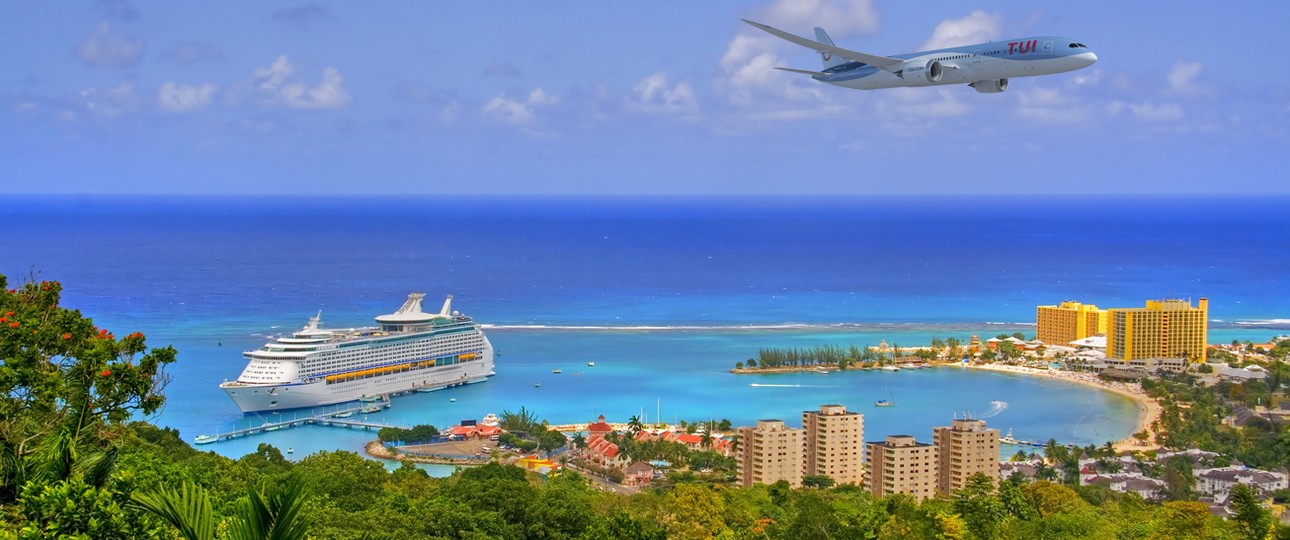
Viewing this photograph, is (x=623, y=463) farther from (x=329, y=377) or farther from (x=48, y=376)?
(x=48, y=376)

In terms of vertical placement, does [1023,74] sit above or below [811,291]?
above

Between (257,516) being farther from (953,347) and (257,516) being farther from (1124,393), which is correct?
(953,347)

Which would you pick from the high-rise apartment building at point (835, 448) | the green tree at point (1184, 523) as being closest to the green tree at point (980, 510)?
the green tree at point (1184, 523)

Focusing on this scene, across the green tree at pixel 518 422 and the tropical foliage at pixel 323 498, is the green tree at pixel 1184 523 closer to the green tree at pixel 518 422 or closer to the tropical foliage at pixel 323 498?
the tropical foliage at pixel 323 498

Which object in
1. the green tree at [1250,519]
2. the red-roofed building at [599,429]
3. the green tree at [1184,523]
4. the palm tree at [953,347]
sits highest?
the green tree at [1250,519]

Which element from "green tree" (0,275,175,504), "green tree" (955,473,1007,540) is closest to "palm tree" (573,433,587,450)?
"green tree" (955,473,1007,540)

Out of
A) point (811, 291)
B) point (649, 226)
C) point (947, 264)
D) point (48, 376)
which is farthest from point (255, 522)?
point (649, 226)

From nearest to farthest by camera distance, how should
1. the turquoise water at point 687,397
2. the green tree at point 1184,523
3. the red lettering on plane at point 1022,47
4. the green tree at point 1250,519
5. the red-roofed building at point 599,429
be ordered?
the green tree at point 1250,519, the green tree at point 1184,523, the red lettering on plane at point 1022,47, the red-roofed building at point 599,429, the turquoise water at point 687,397
